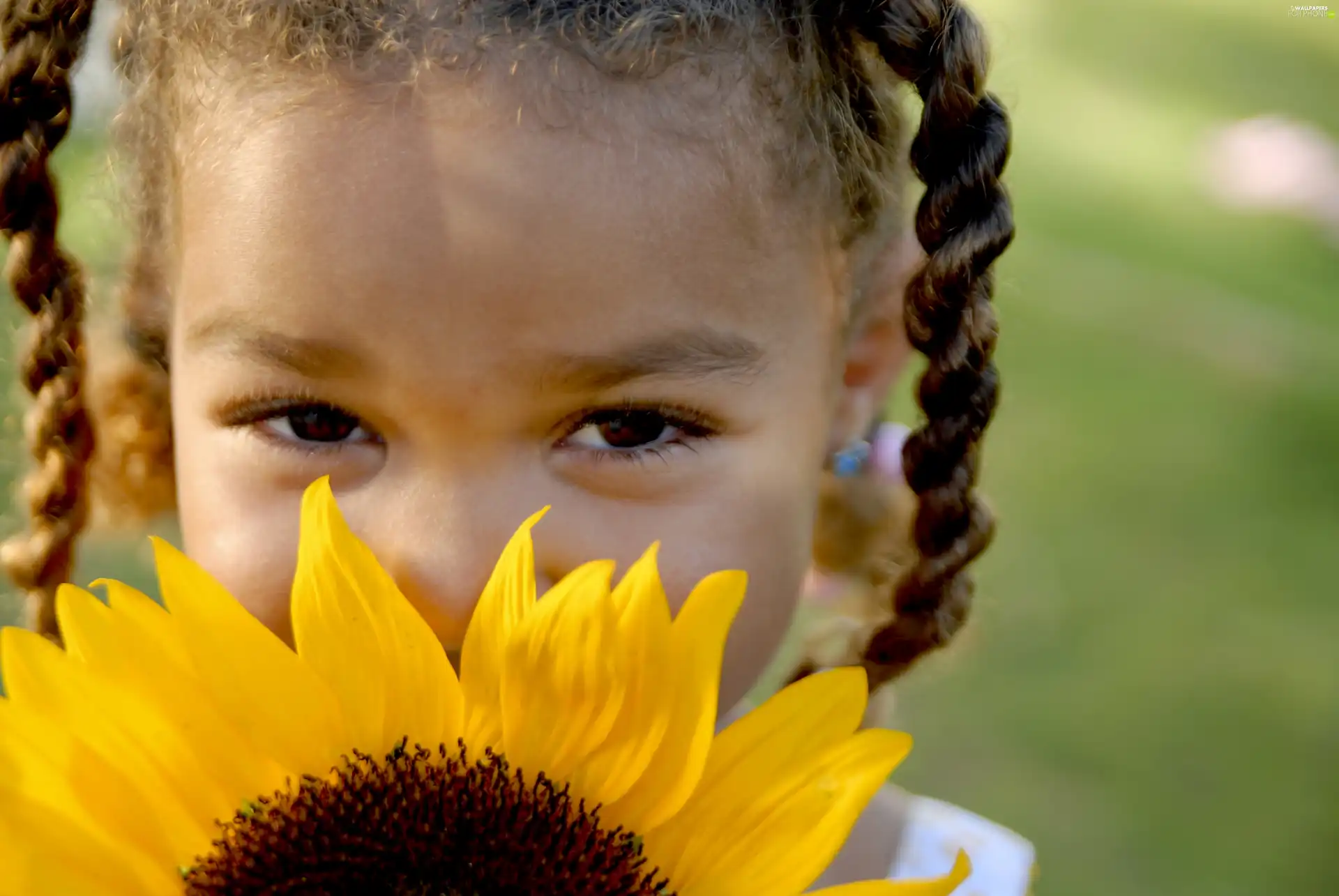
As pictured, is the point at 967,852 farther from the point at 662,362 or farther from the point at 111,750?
the point at 111,750

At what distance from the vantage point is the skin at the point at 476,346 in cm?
104

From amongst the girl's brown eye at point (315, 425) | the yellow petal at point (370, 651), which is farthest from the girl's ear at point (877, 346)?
the yellow petal at point (370, 651)

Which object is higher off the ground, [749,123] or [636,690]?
[749,123]

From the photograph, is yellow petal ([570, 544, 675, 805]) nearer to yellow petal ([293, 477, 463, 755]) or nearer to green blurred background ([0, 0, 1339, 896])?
yellow petal ([293, 477, 463, 755])

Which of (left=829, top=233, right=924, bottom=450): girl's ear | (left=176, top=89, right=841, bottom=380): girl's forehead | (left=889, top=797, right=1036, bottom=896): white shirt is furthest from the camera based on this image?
(left=889, top=797, right=1036, bottom=896): white shirt

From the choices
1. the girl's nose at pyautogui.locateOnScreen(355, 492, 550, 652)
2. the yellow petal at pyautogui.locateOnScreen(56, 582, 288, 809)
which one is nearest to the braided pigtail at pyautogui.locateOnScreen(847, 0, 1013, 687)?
the girl's nose at pyautogui.locateOnScreen(355, 492, 550, 652)

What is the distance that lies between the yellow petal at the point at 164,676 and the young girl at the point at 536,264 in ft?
0.65

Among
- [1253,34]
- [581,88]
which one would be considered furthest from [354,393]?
[1253,34]

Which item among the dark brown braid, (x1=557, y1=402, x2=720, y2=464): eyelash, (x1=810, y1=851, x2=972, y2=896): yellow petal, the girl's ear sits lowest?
(x1=810, y1=851, x2=972, y2=896): yellow petal

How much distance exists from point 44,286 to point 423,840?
707 mm

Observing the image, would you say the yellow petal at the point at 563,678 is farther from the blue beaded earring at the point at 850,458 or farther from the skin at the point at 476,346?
the blue beaded earring at the point at 850,458

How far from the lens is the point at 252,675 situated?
0.89 metres

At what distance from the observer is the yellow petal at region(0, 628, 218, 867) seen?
82 centimetres

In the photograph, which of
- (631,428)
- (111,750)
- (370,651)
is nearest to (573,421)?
(631,428)
